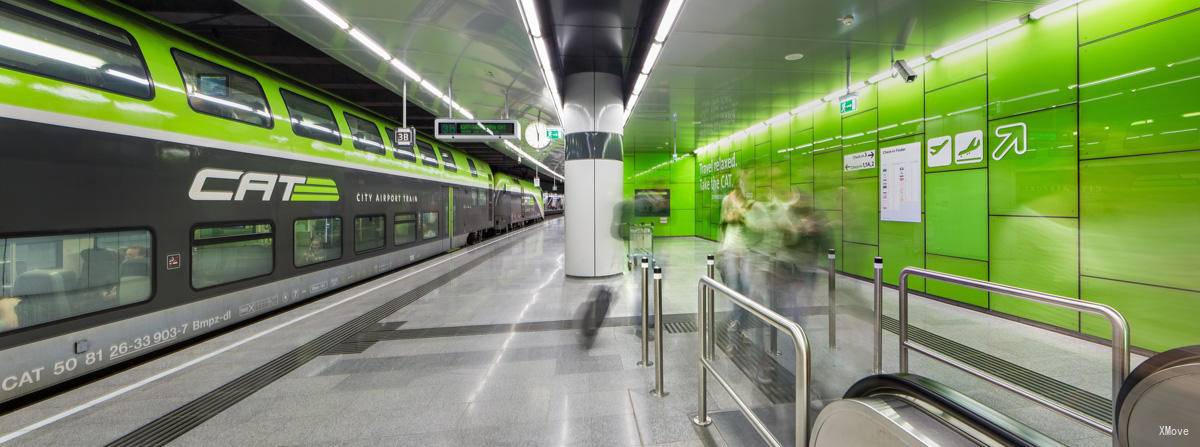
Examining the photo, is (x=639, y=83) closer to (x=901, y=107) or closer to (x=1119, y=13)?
(x=901, y=107)

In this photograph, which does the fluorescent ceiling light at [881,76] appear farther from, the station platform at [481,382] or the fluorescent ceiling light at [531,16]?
the fluorescent ceiling light at [531,16]

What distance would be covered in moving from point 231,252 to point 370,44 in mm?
3384

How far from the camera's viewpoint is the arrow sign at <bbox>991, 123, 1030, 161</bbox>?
15.0ft

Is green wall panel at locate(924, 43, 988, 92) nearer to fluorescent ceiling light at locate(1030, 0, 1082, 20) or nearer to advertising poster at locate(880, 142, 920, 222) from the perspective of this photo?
fluorescent ceiling light at locate(1030, 0, 1082, 20)

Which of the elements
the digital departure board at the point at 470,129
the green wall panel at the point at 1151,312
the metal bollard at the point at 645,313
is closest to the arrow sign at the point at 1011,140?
the green wall panel at the point at 1151,312

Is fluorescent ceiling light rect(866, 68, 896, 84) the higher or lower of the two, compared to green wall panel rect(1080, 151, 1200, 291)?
higher

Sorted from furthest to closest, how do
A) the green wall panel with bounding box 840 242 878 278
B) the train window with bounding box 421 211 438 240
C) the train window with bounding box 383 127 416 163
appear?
the train window with bounding box 421 211 438 240 → the train window with bounding box 383 127 416 163 → the green wall panel with bounding box 840 242 878 278

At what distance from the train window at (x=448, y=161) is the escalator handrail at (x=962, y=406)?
10.7 m

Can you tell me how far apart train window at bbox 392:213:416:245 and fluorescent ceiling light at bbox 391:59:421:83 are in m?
2.90

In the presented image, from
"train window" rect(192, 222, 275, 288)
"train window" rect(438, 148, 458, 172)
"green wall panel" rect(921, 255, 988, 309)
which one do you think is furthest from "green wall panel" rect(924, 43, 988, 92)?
"train window" rect(438, 148, 458, 172)

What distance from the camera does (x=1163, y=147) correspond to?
11.4ft

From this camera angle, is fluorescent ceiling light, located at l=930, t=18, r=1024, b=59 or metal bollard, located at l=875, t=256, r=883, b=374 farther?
fluorescent ceiling light, located at l=930, t=18, r=1024, b=59

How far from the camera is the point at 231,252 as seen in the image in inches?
180

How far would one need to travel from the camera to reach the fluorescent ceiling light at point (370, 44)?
17.3ft
